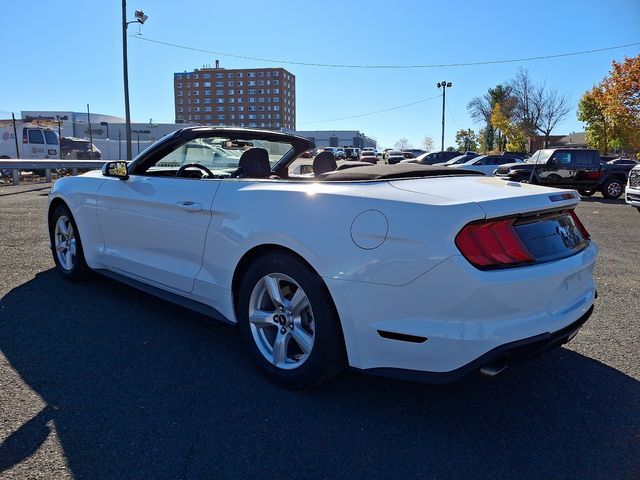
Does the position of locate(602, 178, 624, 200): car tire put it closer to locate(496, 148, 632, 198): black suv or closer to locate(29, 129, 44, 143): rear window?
locate(496, 148, 632, 198): black suv

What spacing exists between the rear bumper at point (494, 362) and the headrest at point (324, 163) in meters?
2.35

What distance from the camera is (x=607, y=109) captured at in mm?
32688

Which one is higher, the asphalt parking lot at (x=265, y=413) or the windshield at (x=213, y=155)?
the windshield at (x=213, y=155)

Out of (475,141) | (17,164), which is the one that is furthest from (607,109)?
(475,141)

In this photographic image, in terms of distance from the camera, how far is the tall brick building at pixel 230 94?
128375 mm

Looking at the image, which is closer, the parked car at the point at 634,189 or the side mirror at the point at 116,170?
the side mirror at the point at 116,170

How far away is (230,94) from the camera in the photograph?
130 metres

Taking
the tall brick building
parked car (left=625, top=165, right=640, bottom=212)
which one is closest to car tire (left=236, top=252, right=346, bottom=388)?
parked car (left=625, top=165, right=640, bottom=212)

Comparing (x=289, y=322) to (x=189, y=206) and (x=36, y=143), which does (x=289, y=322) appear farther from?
(x=36, y=143)

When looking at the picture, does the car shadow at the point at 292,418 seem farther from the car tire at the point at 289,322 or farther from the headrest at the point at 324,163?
the headrest at the point at 324,163

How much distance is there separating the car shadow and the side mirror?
4.46 feet

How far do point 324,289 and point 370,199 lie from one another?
53cm

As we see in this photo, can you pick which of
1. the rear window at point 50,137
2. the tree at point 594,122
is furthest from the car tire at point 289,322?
the tree at point 594,122

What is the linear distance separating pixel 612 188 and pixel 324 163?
15.4 meters
